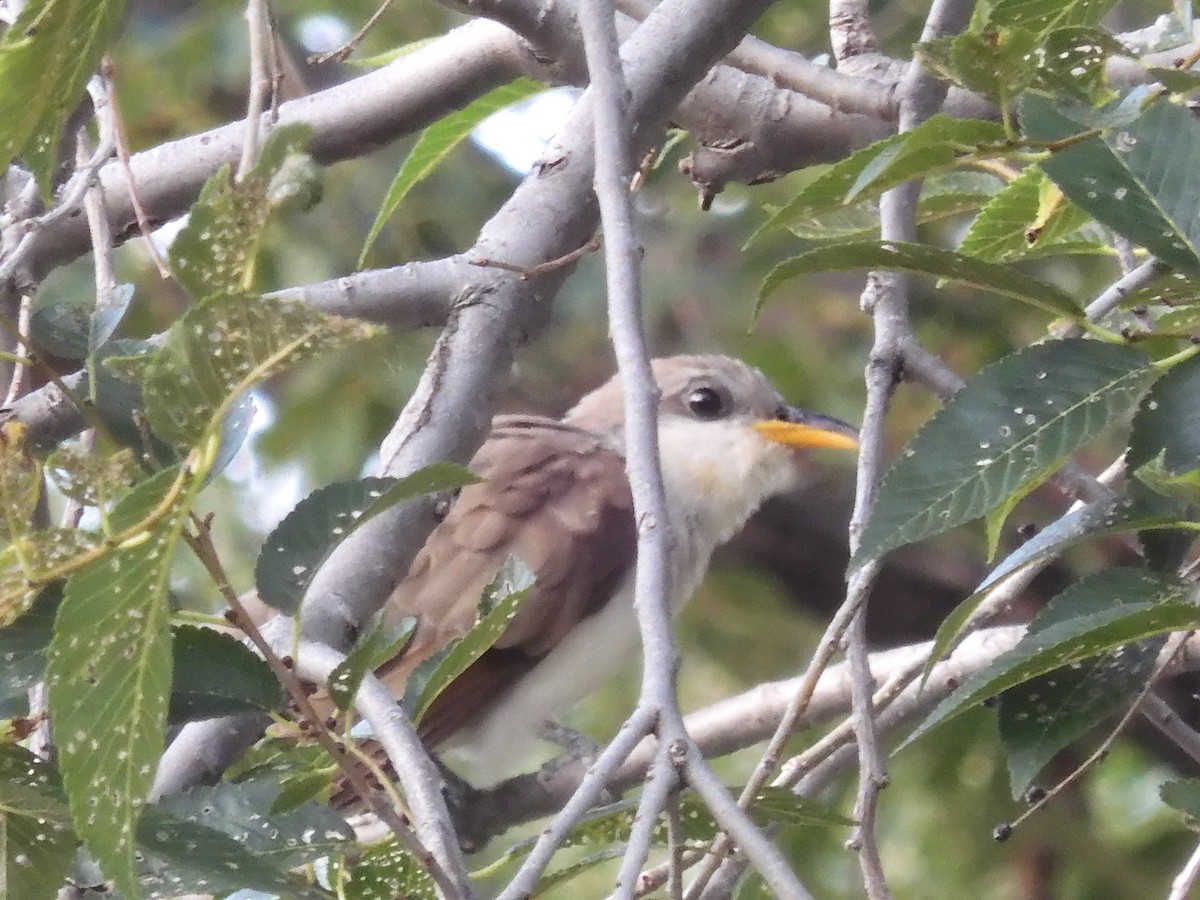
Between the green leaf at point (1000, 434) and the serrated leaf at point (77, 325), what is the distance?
2.18ft

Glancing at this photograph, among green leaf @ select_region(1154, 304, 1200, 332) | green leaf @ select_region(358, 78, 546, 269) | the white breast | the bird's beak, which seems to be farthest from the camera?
the bird's beak

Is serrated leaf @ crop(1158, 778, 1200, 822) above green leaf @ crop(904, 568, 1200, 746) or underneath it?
underneath

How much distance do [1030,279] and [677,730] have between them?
52cm

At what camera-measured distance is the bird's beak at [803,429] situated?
3615mm

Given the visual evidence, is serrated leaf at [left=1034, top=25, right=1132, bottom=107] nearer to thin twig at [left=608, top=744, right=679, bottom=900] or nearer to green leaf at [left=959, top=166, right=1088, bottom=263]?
green leaf at [left=959, top=166, right=1088, bottom=263]

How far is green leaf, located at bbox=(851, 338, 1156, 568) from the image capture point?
130cm

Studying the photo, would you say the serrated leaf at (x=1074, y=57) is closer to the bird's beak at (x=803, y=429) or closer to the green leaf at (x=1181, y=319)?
the green leaf at (x=1181, y=319)

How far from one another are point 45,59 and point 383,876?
0.79 meters

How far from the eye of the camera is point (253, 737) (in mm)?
1576

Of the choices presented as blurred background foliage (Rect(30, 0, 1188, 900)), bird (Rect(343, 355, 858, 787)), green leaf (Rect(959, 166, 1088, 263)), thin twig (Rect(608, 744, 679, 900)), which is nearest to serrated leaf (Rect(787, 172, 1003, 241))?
green leaf (Rect(959, 166, 1088, 263))

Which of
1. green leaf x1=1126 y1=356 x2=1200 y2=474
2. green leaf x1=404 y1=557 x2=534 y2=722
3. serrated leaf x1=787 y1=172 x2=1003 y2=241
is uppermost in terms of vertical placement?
serrated leaf x1=787 y1=172 x2=1003 y2=241

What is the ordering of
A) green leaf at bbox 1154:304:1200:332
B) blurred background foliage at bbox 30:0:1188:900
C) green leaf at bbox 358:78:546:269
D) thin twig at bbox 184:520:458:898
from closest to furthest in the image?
thin twig at bbox 184:520:458:898, green leaf at bbox 1154:304:1200:332, green leaf at bbox 358:78:546:269, blurred background foliage at bbox 30:0:1188:900

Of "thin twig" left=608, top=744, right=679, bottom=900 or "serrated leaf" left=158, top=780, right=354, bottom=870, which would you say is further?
"serrated leaf" left=158, top=780, right=354, bottom=870

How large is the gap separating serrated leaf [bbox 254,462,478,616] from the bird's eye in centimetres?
253
